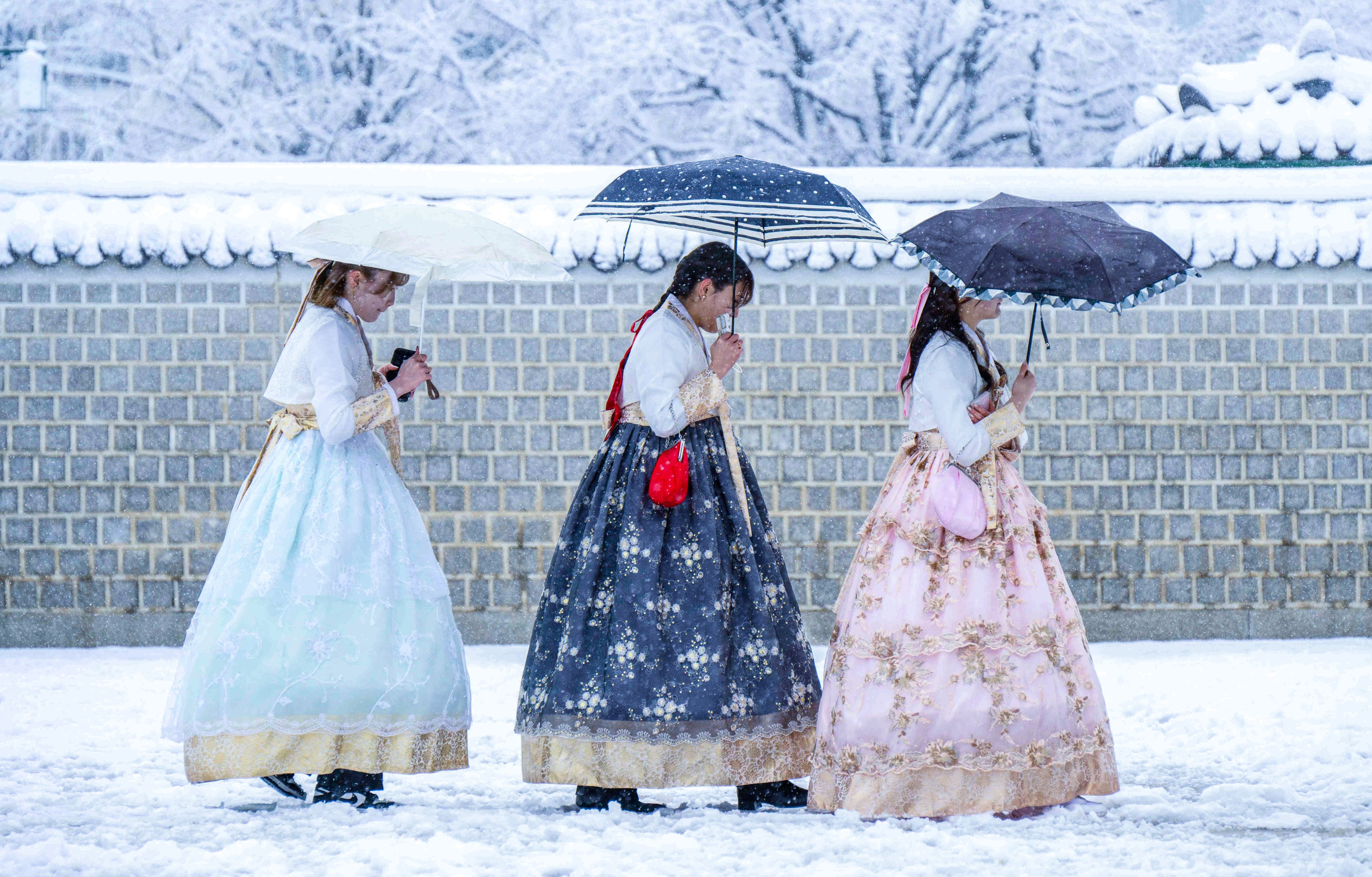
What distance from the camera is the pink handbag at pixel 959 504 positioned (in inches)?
160

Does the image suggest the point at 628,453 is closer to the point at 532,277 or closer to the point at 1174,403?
the point at 532,277

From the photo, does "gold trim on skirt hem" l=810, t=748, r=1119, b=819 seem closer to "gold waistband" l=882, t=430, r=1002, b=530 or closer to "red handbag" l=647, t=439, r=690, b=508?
"gold waistband" l=882, t=430, r=1002, b=530

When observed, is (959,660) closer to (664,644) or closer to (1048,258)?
(664,644)

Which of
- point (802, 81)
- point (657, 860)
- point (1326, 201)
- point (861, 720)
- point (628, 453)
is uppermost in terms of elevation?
point (802, 81)

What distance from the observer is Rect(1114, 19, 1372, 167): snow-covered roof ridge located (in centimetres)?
759

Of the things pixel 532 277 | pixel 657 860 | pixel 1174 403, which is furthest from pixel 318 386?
pixel 1174 403

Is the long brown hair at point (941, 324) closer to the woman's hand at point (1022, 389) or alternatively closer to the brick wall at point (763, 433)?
the woman's hand at point (1022, 389)

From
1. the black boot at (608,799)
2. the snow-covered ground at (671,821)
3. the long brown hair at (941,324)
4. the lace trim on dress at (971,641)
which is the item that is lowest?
the snow-covered ground at (671,821)

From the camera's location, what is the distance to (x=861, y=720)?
159 inches

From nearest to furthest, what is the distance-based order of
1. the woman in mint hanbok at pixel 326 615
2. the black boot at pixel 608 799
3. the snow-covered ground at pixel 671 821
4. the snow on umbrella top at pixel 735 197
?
the snow-covered ground at pixel 671 821, the snow on umbrella top at pixel 735 197, the woman in mint hanbok at pixel 326 615, the black boot at pixel 608 799

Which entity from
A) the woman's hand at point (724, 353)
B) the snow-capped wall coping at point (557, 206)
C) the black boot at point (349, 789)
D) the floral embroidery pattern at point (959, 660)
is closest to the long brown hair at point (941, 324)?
the floral embroidery pattern at point (959, 660)

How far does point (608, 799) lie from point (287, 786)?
923 millimetres

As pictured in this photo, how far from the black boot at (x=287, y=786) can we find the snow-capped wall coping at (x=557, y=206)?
3.52 m

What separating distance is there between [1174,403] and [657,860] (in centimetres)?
475
